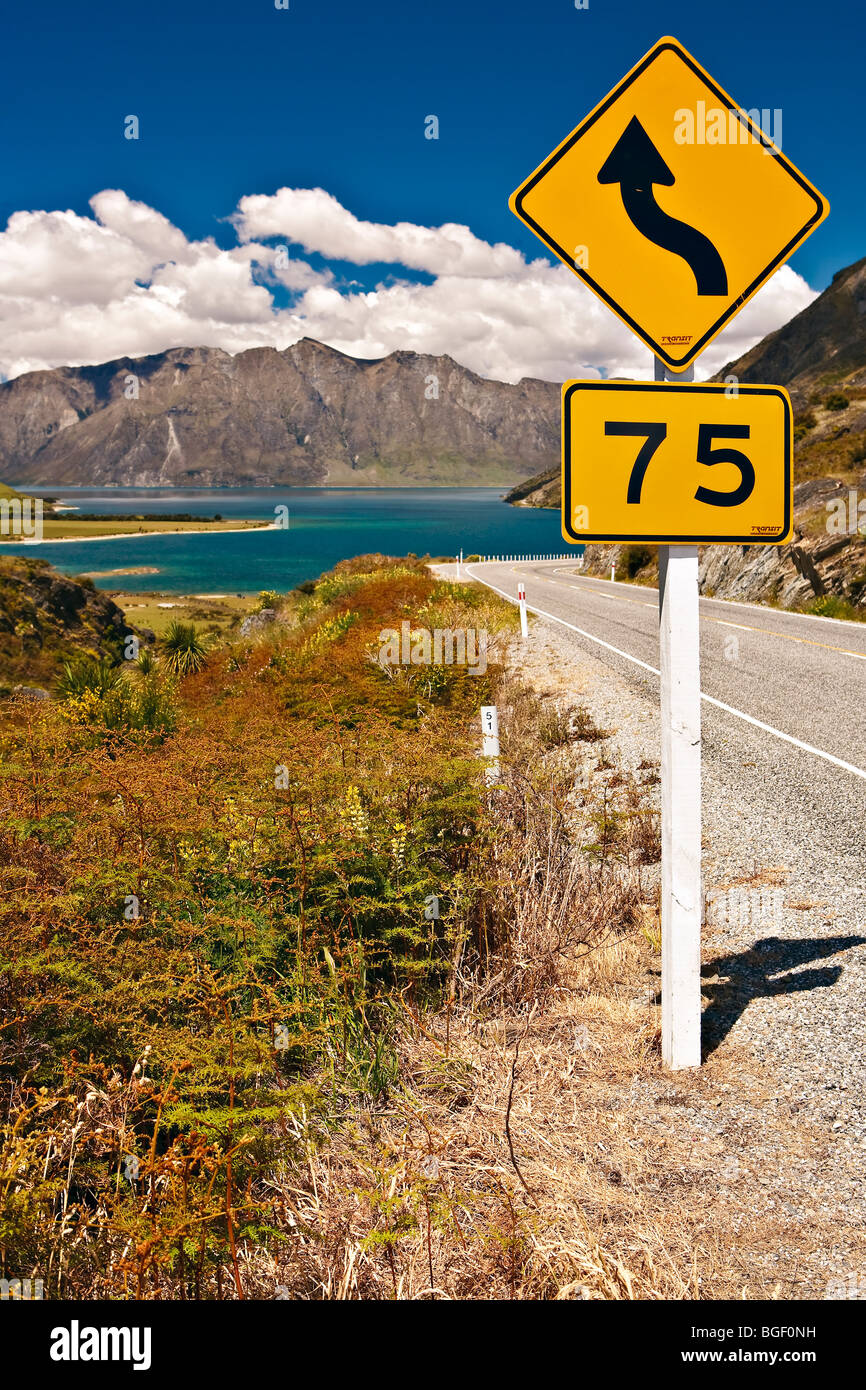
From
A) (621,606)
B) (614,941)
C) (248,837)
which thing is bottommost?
(614,941)

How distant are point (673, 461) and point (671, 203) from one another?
3.06 feet

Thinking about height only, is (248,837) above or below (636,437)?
below

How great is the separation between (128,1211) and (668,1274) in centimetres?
141

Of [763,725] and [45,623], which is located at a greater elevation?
[45,623]

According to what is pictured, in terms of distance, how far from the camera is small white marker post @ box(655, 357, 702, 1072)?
9.53ft

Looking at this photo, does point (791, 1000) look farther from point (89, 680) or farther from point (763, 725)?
point (89, 680)

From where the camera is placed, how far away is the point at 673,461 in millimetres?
2812

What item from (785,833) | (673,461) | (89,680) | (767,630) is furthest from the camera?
(767,630)

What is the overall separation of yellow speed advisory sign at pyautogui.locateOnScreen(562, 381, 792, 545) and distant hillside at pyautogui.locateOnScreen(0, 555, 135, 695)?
9475mm

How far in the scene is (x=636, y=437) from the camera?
2781 millimetres

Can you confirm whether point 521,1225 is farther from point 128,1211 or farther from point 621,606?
point 621,606

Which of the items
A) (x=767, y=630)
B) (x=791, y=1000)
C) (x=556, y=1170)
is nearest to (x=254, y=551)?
(x=767, y=630)

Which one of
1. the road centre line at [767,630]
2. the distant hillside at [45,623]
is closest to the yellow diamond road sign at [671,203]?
the distant hillside at [45,623]
